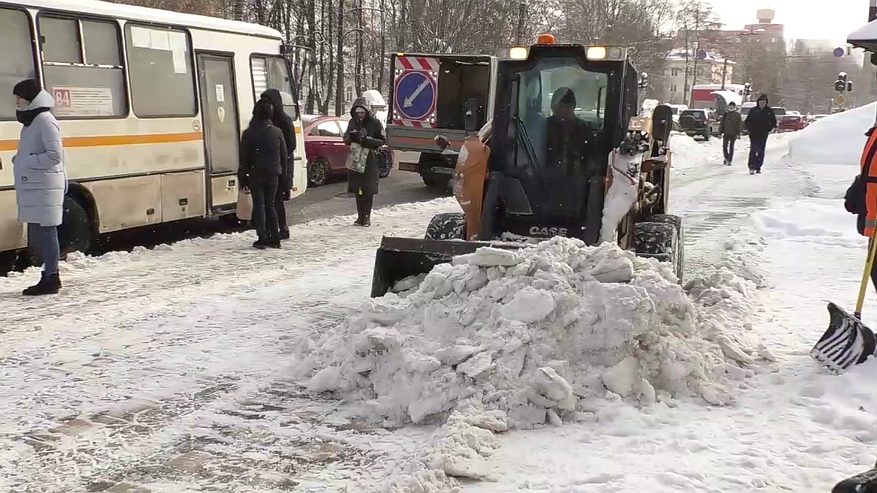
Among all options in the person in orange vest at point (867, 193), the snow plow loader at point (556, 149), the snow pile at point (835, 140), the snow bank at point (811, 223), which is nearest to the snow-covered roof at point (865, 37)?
the person in orange vest at point (867, 193)

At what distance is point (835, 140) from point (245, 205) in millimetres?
20942

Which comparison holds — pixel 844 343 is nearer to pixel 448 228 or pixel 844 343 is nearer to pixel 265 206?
pixel 448 228

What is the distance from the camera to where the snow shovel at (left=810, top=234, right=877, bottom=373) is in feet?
16.7

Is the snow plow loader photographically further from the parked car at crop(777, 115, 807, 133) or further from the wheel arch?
the parked car at crop(777, 115, 807, 133)

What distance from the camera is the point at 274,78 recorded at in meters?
11.7

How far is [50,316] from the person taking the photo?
254 inches

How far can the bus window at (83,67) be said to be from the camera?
27.3 feet

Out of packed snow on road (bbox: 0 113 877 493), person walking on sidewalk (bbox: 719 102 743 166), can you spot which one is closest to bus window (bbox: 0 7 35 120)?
packed snow on road (bbox: 0 113 877 493)

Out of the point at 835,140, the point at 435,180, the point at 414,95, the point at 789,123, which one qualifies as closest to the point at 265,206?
the point at 414,95

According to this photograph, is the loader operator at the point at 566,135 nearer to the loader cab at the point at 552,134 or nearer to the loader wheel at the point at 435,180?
the loader cab at the point at 552,134

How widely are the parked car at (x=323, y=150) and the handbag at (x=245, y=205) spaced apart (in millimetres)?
7311

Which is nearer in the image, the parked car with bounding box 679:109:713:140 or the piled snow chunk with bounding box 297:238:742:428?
the piled snow chunk with bounding box 297:238:742:428

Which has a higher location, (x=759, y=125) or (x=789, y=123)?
(x=759, y=125)

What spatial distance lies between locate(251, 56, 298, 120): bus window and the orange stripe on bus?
1.59m
